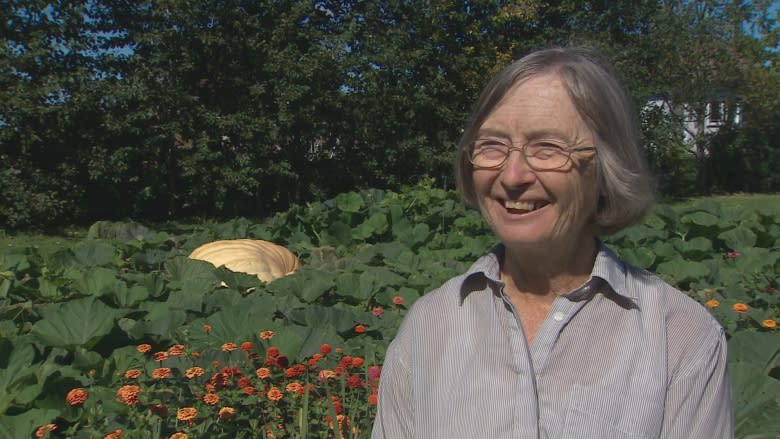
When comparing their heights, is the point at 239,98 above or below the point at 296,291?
above

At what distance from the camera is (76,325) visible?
9.74ft

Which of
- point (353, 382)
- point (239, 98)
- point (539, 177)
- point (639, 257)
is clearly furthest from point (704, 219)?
point (239, 98)

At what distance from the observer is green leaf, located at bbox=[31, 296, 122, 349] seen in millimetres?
2912

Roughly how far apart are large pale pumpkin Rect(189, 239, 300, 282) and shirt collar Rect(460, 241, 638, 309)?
3001mm

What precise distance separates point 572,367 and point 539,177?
15.7 inches

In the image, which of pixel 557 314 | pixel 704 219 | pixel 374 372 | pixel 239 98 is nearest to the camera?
pixel 557 314

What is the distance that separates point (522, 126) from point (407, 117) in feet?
41.0

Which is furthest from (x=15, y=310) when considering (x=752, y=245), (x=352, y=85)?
(x=352, y=85)

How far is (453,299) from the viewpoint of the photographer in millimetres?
1795

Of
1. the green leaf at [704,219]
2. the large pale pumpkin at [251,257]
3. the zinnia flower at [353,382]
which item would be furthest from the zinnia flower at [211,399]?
the green leaf at [704,219]

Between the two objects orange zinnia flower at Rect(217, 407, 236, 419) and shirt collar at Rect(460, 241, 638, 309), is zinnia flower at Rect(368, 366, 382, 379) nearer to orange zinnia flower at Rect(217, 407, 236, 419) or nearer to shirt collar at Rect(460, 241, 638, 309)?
orange zinnia flower at Rect(217, 407, 236, 419)

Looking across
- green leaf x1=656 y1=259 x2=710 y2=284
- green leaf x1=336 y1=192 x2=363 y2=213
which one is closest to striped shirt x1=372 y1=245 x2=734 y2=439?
green leaf x1=656 y1=259 x2=710 y2=284

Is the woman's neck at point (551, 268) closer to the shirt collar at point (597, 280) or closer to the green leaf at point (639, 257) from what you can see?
the shirt collar at point (597, 280)

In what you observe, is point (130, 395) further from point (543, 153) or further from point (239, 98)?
point (239, 98)
